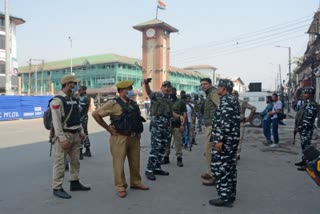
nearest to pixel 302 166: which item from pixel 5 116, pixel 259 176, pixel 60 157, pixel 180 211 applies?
pixel 259 176

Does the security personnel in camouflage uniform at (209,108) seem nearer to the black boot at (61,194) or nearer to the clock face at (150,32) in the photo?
the black boot at (61,194)

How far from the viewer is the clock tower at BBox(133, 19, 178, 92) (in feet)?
224

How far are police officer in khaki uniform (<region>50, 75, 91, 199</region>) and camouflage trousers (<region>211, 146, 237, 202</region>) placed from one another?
215cm

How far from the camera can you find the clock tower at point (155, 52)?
6812cm

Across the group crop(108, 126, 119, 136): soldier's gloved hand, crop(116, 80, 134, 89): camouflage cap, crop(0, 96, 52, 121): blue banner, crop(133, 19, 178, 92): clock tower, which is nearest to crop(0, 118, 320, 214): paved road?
crop(108, 126, 119, 136): soldier's gloved hand

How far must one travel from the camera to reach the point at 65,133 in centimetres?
506

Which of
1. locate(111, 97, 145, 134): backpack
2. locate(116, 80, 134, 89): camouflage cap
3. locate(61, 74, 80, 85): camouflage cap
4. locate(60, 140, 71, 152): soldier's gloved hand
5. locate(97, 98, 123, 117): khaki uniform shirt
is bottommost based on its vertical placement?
locate(60, 140, 71, 152): soldier's gloved hand

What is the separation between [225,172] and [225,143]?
414 mm

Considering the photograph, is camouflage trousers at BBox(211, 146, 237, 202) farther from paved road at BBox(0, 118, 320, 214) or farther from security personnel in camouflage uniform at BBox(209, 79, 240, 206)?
paved road at BBox(0, 118, 320, 214)

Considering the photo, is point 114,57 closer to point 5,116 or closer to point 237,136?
point 5,116

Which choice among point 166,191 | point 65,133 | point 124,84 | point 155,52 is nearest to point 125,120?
point 124,84

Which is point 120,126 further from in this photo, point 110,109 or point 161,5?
point 161,5

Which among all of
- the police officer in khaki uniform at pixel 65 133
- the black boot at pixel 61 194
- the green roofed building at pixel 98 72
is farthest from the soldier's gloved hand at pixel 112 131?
the green roofed building at pixel 98 72

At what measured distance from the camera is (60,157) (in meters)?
4.98
